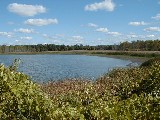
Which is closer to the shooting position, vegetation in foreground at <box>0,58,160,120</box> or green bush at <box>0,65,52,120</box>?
vegetation in foreground at <box>0,58,160,120</box>

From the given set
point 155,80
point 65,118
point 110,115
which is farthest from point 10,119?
point 155,80

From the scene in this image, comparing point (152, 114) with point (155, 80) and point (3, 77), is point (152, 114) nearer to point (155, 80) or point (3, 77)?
point (3, 77)

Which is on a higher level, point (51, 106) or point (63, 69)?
point (51, 106)

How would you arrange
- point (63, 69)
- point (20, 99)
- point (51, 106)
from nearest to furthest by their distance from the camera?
point (51, 106) → point (20, 99) → point (63, 69)

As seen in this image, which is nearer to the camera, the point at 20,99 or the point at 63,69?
the point at 20,99

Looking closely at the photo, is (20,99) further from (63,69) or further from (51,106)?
(63,69)

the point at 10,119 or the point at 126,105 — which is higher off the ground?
the point at 126,105

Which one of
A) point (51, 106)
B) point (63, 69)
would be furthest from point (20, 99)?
point (63, 69)

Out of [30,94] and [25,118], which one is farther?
[30,94]

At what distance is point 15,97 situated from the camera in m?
8.70

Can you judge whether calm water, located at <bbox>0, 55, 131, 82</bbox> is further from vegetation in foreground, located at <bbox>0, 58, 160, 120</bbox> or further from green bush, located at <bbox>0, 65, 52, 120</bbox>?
vegetation in foreground, located at <bbox>0, 58, 160, 120</bbox>

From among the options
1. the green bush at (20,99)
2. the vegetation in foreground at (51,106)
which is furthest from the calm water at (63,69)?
the vegetation in foreground at (51,106)

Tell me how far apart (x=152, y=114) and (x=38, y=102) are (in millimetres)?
2443

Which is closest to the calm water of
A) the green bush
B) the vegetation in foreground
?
the green bush
